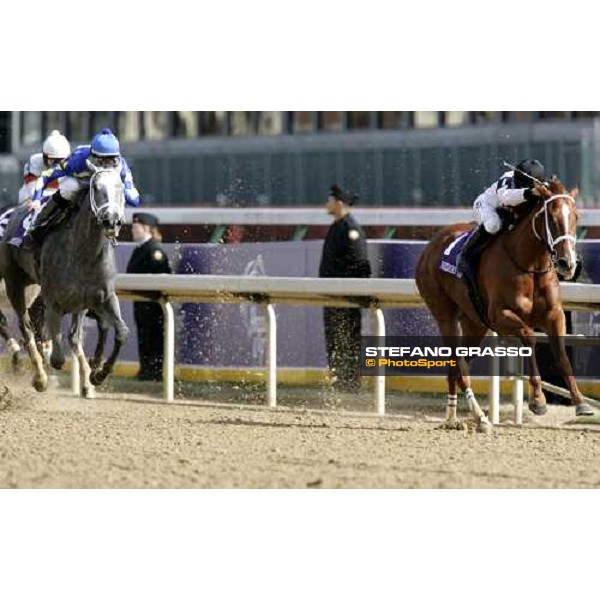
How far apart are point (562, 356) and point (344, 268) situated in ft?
9.19

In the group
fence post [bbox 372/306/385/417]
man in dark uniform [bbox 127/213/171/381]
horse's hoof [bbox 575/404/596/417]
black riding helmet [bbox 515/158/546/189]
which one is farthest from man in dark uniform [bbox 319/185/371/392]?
horse's hoof [bbox 575/404/596/417]

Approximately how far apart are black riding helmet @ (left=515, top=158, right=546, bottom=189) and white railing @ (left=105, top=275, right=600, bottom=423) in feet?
3.03

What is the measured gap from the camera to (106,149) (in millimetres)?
9648

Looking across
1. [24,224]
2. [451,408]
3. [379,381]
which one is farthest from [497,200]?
[24,224]

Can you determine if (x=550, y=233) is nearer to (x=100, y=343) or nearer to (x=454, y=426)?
(x=454, y=426)

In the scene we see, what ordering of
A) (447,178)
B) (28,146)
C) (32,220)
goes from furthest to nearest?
(28,146) → (447,178) → (32,220)

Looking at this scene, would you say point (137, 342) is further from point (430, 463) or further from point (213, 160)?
point (430, 463)

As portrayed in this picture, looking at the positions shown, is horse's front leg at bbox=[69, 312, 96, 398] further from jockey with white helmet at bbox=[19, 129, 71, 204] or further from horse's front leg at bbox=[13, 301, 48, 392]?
jockey with white helmet at bbox=[19, 129, 71, 204]

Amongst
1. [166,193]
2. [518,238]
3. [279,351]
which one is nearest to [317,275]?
[279,351]

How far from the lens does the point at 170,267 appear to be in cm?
1302

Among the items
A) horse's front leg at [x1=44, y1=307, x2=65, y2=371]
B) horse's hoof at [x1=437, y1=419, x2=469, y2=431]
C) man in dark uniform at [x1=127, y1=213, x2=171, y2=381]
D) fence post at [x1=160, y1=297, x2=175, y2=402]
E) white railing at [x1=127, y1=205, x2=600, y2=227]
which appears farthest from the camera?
white railing at [x1=127, y1=205, x2=600, y2=227]

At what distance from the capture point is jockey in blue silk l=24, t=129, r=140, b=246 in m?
9.66

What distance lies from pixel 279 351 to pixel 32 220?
2.75 meters

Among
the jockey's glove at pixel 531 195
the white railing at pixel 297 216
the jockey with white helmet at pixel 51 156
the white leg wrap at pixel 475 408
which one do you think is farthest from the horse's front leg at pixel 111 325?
the white railing at pixel 297 216
